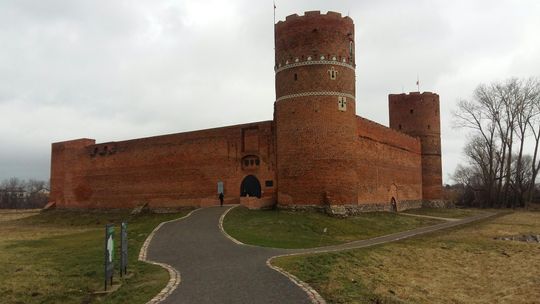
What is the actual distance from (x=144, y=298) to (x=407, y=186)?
108 ft

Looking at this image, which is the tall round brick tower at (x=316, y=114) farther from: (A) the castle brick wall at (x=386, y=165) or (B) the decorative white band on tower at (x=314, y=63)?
(A) the castle brick wall at (x=386, y=165)

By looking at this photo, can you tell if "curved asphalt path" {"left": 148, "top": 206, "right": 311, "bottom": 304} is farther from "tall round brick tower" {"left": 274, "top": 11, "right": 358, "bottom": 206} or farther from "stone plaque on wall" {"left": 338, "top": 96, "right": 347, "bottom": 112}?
"stone plaque on wall" {"left": 338, "top": 96, "right": 347, "bottom": 112}

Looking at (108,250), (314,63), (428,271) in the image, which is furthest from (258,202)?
(108,250)

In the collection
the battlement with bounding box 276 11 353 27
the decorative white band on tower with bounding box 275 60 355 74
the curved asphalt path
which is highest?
the battlement with bounding box 276 11 353 27

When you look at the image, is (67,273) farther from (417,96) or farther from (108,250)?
(417,96)

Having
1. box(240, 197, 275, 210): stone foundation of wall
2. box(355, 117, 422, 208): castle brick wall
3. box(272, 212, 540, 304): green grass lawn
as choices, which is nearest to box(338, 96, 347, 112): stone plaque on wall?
box(355, 117, 422, 208): castle brick wall

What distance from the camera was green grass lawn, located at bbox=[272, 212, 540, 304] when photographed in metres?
11.8

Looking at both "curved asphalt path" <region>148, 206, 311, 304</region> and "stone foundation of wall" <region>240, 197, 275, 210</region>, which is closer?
"curved asphalt path" <region>148, 206, 311, 304</region>

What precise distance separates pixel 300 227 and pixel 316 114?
7.14 metres

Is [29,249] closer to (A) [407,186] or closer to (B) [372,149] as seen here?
(B) [372,149]

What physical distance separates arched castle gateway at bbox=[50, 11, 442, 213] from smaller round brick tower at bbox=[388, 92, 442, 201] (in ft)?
0.29

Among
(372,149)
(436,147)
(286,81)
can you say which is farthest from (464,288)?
(436,147)

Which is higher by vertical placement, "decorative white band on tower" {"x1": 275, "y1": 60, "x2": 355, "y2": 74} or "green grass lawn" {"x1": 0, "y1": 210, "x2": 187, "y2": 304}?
"decorative white band on tower" {"x1": 275, "y1": 60, "x2": 355, "y2": 74}

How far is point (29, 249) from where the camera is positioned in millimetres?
18547
